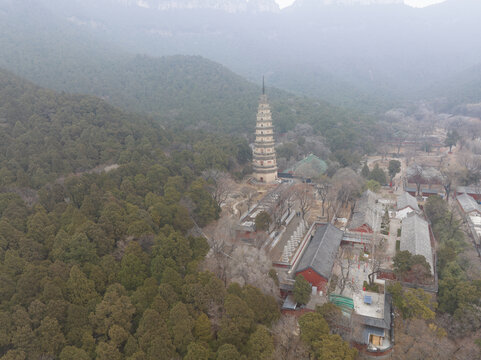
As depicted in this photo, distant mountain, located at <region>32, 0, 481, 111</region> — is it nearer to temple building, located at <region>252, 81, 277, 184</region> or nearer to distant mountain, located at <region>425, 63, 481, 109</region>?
distant mountain, located at <region>425, 63, 481, 109</region>

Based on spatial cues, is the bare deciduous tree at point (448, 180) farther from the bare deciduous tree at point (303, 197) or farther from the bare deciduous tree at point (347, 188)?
the bare deciduous tree at point (303, 197)

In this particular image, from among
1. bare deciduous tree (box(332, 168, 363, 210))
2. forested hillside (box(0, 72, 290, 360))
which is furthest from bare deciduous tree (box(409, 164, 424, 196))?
forested hillside (box(0, 72, 290, 360))

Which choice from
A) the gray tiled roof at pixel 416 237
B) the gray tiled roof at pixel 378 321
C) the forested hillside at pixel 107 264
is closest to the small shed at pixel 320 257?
the gray tiled roof at pixel 378 321

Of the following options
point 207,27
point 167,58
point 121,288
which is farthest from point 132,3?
point 121,288

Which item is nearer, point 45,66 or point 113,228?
point 113,228

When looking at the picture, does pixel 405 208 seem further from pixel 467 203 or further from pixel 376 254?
pixel 376 254

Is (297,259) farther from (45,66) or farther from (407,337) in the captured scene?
(45,66)
